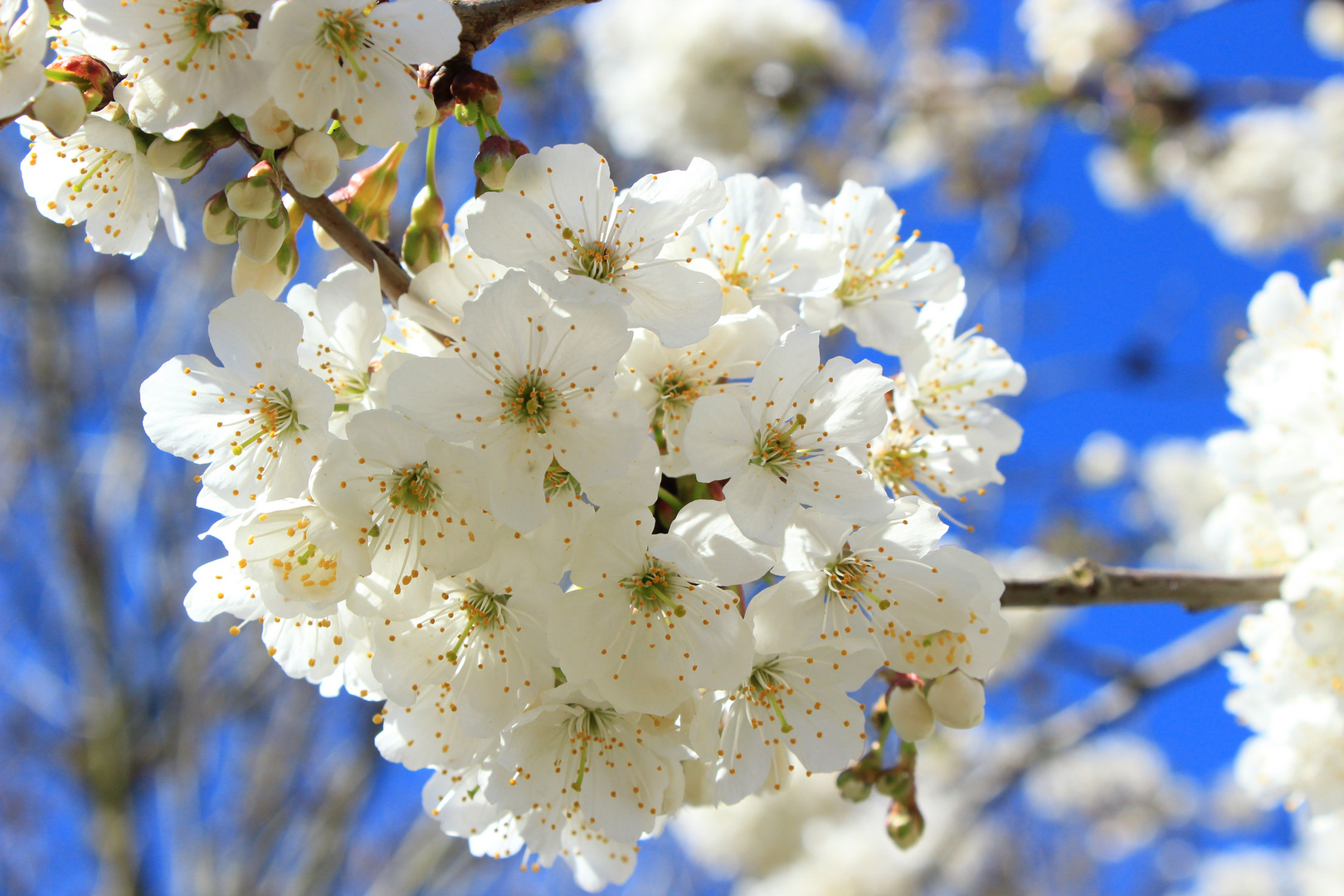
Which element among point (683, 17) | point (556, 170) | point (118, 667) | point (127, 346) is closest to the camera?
point (556, 170)

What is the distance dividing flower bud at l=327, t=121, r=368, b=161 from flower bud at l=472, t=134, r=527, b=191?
16 cm

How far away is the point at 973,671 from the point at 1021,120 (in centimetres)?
641

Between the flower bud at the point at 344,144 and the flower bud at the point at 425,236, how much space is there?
0.11 meters

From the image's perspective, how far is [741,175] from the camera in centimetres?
146

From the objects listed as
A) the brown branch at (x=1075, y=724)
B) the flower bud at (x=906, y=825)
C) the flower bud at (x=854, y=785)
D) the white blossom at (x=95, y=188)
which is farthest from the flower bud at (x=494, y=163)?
the brown branch at (x=1075, y=724)

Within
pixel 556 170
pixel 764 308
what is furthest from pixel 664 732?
pixel 556 170

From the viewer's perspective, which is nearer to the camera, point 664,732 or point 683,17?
point 664,732

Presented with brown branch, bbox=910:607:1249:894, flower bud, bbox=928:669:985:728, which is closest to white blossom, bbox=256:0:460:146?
flower bud, bbox=928:669:985:728

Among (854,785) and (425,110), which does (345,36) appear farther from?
(854,785)

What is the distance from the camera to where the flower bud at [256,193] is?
1143 mm

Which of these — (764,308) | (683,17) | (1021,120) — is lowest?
(1021,120)

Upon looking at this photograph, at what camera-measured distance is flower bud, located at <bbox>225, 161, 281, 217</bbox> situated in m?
1.14

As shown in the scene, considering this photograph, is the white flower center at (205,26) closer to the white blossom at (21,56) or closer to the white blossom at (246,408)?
the white blossom at (21,56)

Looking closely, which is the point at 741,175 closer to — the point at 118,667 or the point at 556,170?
the point at 556,170
